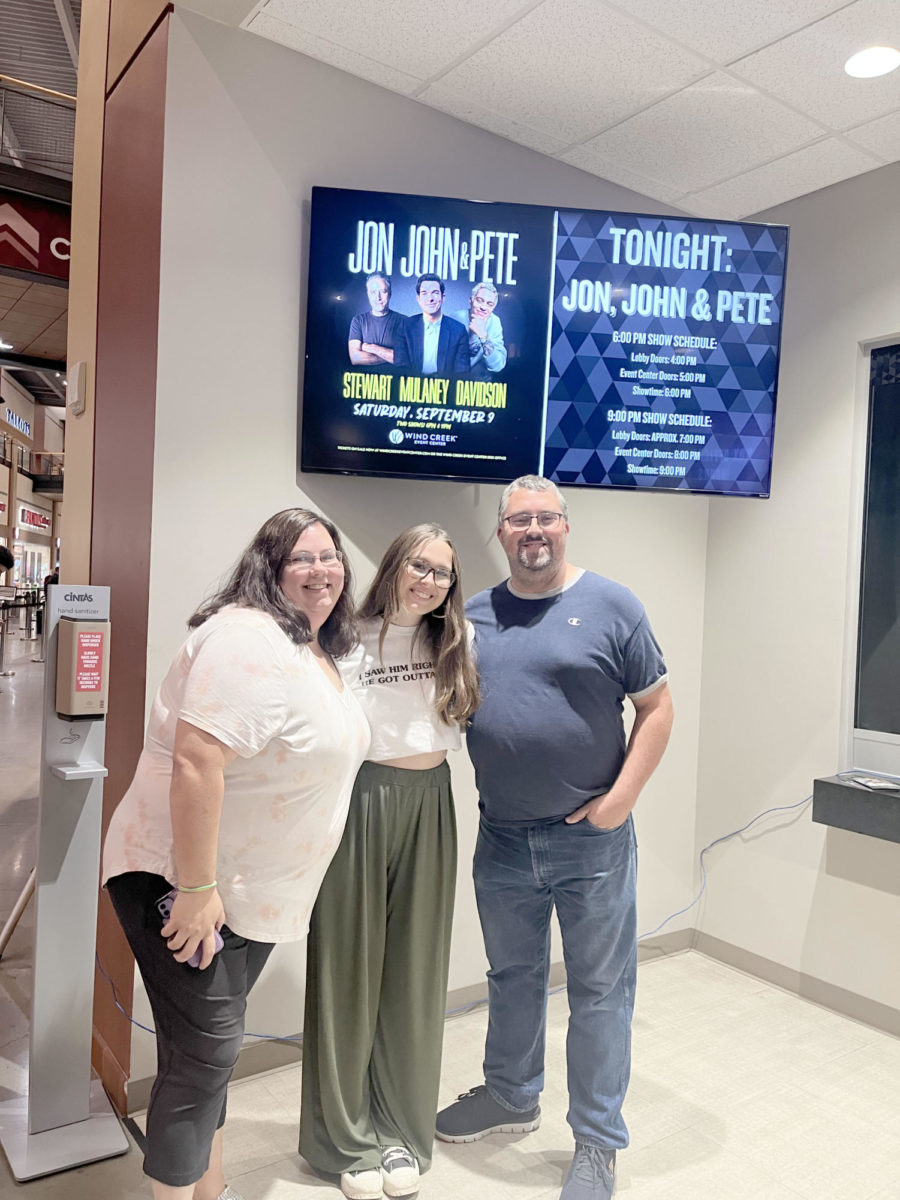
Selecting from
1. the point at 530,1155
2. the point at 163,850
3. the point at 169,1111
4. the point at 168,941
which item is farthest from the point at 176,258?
the point at 530,1155

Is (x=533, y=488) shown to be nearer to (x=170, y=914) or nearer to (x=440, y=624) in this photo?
(x=440, y=624)

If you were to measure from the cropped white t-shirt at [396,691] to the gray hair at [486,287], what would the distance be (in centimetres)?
120

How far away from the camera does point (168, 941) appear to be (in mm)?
1707

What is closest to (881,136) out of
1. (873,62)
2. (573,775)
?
(873,62)

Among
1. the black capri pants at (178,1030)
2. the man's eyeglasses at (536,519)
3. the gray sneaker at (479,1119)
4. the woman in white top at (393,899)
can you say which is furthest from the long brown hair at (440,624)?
the gray sneaker at (479,1119)

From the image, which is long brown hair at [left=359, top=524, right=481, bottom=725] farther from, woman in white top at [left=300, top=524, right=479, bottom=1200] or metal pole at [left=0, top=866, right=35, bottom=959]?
metal pole at [left=0, top=866, right=35, bottom=959]

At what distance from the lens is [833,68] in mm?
2670

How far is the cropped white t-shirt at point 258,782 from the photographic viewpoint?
1.70m

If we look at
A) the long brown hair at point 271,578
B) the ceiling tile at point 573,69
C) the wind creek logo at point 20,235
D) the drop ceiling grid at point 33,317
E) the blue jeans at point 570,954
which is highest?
the wind creek logo at point 20,235

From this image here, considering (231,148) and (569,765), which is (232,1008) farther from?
(231,148)

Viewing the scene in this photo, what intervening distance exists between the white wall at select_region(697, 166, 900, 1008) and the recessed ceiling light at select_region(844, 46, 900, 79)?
70 centimetres

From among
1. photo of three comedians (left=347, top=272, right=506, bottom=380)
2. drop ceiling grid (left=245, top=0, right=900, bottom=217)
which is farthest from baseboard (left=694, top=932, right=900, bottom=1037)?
drop ceiling grid (left=245, top=0, right=900, bottom=217)

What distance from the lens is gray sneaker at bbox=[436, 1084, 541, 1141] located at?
8.09 feet

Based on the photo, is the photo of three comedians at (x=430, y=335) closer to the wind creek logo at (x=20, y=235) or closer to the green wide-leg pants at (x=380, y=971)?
the green wide-leg pants at (x=380, y=971)
